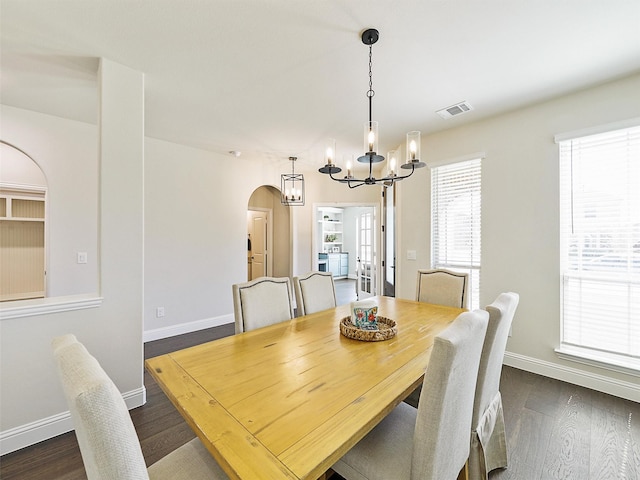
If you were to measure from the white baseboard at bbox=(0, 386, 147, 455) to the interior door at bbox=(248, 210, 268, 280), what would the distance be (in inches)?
171

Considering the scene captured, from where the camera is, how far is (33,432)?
73.2 inches

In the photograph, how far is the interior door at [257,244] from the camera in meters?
6.20

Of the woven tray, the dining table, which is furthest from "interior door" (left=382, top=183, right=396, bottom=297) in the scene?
the woven tray

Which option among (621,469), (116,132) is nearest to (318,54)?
(116,132)

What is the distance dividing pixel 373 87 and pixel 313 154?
79.7 inches

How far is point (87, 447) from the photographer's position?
65 centimetres

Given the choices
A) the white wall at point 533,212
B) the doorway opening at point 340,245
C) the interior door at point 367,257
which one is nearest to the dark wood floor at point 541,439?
the white wall at point 533,212

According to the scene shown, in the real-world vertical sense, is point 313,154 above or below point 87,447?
above

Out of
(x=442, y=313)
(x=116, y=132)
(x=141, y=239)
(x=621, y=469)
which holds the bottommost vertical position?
(x=621, y=469)

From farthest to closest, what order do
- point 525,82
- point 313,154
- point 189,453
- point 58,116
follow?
point 313,154
point 58,116
point 525,82
point 189,453

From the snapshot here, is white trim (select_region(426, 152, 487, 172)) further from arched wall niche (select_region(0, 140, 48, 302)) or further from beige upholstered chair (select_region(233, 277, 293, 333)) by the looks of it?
arched wall niche (select_region(0, 140, 48, 302))

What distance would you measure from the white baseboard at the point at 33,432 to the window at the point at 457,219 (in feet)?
12.3

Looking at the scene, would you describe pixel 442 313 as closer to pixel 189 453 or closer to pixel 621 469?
pixel 621 469

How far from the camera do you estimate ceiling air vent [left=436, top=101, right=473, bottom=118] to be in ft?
9.16
